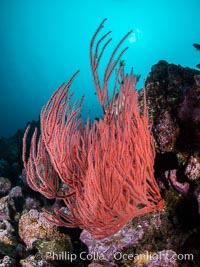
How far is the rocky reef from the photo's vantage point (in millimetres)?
2754

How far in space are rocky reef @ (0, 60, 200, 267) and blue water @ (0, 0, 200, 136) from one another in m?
57.0

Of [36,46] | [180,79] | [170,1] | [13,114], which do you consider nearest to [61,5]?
[36,46]

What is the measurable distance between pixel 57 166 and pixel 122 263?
1.53 m

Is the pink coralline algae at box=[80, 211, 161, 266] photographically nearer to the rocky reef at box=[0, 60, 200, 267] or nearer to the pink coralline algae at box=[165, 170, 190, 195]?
the rocky reef at box=[0, 60, 200, 267]

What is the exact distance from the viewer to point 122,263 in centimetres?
296

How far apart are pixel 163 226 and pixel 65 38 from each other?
3586 inches

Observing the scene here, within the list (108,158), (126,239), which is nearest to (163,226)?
(126,239)

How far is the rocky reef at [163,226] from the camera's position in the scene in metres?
2.75

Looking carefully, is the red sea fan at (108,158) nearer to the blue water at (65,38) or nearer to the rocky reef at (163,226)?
the rocky reef at (163,226)

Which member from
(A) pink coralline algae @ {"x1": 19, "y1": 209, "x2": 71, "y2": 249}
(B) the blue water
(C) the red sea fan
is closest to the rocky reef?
(A) pink coralline algae @ {"x1": 19, "y1": 209, "x2": 71, "y2": 249}

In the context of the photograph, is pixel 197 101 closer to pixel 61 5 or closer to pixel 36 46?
pixel 61 5

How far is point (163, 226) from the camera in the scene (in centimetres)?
304

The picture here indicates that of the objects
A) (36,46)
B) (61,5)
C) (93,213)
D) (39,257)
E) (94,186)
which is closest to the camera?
(94,186)

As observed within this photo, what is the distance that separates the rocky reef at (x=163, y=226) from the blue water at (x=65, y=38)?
5697cm
